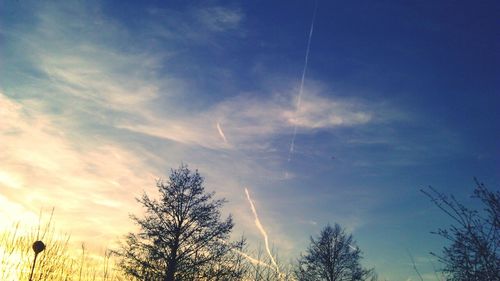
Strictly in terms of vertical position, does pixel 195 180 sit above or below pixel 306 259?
above

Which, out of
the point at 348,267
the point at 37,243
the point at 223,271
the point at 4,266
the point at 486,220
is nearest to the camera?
the point at 486,220

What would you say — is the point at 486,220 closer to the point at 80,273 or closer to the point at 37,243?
the point at 80,273

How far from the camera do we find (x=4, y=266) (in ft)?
36.4

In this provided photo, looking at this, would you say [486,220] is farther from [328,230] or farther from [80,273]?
[328,230]

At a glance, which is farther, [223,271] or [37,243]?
[223,271]

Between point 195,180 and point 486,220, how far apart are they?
17384 mm

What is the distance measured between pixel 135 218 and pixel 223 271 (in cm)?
592

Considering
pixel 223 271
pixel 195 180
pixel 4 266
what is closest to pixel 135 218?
pixel 195 180

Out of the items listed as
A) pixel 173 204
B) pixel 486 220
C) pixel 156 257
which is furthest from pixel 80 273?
pixel 486 220

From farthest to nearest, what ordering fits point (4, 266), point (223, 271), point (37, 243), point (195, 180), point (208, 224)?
point (195, 180) < point (208, 224) < point (223, 271) < point (37, 243) < point (4, 266)

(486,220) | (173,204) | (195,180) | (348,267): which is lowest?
(486,220)

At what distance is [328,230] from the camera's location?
86.2 feet

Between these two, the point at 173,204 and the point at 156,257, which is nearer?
the point at 156,257

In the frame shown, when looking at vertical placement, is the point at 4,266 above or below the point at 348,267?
below
